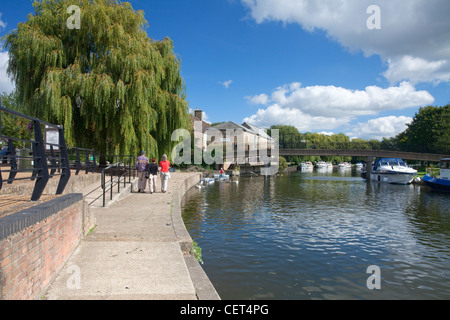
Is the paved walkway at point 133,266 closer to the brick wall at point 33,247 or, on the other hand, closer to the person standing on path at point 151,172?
the brick wall at point 33,247

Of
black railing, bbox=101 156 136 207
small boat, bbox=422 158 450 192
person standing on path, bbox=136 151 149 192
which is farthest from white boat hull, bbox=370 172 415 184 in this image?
person standing on path, bbox=136 151 149 192

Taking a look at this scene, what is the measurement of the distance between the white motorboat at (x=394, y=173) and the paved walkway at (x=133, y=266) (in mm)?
37925

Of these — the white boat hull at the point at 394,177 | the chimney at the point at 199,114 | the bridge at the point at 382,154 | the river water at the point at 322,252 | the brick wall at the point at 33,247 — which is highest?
the chimney at the point at 199,114

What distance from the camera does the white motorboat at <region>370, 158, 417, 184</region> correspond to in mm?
39281

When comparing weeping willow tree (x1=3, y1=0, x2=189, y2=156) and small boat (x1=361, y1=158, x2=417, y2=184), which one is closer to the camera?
weeping willow tree (x1=3, y1=0, x2=189, y2=156)

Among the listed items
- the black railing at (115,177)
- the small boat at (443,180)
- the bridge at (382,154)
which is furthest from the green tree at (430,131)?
the black railing at (115,177)

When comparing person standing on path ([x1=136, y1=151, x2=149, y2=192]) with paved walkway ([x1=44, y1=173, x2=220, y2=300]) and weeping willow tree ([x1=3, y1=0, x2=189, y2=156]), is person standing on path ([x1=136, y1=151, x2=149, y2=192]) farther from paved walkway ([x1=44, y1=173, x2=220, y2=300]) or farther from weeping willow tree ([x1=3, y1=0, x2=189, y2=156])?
paved walkway ([x1=44, y1=173, x2=220, y2=300])

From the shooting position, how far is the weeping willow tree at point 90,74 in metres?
16.6

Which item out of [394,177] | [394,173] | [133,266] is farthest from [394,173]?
[133,266]

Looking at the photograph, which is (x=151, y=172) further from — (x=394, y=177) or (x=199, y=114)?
(x=199, y=114)

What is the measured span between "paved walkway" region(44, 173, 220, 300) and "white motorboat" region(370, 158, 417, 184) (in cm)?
3792

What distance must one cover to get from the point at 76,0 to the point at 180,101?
774 cm

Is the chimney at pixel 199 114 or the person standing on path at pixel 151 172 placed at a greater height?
the chimney at pixel 199 114

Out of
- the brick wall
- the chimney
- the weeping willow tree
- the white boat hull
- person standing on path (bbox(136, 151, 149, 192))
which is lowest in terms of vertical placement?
the white boat hull
